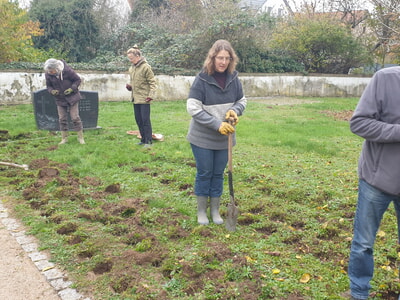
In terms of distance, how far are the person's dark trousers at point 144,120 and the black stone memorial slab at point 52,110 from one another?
7.48ft

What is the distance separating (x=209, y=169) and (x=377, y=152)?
2011 millimetres

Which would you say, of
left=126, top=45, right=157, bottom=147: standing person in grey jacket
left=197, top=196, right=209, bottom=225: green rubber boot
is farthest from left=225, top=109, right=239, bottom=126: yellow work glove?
left=126, top=45, right=157, bottom=147: standing person in grey jacket

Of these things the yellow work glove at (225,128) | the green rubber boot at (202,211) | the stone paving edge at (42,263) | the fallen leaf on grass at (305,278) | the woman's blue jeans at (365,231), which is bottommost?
the fallen leaf on grass at (305,278)

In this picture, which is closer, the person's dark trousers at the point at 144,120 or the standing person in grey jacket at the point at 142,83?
the standing person in grey jacket at the point at 142,83

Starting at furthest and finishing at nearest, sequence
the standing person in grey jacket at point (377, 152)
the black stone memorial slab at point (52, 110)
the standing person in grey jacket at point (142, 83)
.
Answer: the black stone memorial slab at point (52, 110) < the standing person in grey jacket at point (142, 83) < the standing person in grey jacket at point (377, 152)

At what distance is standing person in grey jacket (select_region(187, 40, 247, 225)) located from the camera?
4.14 meters

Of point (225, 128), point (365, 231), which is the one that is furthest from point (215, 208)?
point (365, 231)

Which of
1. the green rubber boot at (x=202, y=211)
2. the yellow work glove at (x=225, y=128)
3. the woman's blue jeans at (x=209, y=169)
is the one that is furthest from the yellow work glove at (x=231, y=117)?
the green rubber boot at (x=202, y=211)

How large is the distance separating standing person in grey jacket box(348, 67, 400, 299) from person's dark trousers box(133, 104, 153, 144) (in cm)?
588

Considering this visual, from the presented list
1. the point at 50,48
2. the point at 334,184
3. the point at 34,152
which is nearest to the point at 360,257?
the point at 334,184

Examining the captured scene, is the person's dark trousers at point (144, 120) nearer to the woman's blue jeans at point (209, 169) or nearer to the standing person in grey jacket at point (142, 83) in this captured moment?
the standing person in grey jacket at point (142, 83)

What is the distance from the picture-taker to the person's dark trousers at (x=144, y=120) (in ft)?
27.1

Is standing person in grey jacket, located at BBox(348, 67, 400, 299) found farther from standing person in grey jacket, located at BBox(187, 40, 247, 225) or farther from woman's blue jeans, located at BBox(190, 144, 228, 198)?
woman's blue jeans, located at BBox(190, 144, 228, 198)

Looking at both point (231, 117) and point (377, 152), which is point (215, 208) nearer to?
point (231, 117)
